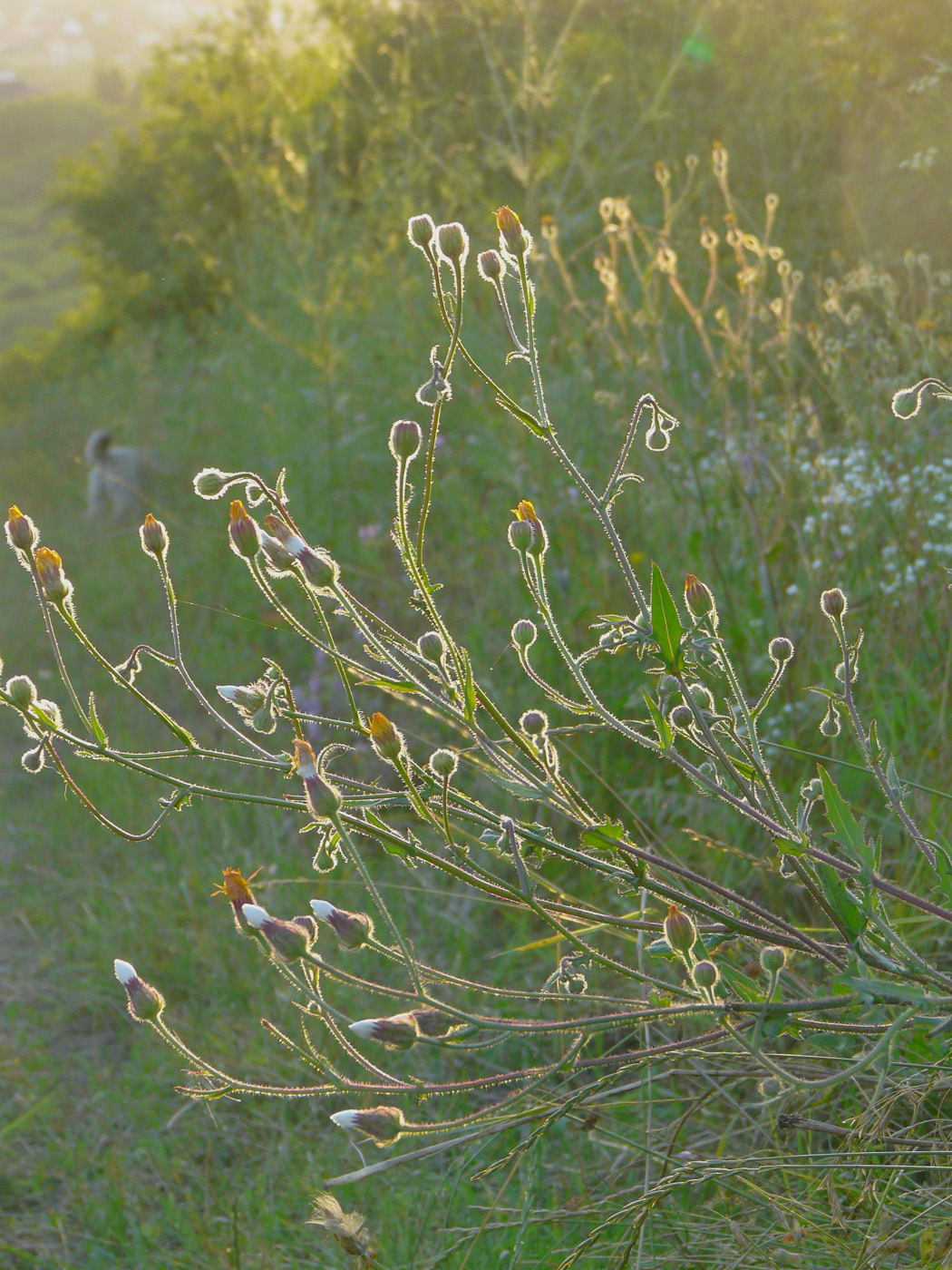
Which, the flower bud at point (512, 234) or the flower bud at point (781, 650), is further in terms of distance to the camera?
the flower bud at point (781, 650)

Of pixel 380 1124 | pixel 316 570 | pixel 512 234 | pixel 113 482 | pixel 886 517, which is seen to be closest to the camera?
pixel 380 1124

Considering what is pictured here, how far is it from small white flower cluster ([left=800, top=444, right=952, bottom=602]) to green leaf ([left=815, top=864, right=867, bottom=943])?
105 centimetres

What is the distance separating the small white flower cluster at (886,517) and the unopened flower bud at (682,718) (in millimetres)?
946

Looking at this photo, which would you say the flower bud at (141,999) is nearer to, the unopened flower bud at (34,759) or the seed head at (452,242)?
the unopened flower bud at (34,759)

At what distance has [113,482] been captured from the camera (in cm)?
584

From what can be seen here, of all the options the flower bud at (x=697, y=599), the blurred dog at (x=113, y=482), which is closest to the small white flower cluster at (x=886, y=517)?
the flower bud at (x=697, y=599)

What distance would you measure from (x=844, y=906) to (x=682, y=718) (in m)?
0.24

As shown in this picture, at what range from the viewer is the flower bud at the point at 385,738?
3.24ft

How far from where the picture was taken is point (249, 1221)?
5.75 ft

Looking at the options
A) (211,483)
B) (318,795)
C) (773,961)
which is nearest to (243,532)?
(211,483)

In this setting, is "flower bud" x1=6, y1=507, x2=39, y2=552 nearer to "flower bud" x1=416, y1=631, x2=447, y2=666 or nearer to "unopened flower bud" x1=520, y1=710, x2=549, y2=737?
"flower bud" x1=416, y1=631, x2=447, y2=666

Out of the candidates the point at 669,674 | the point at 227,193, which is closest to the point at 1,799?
the point at 669,674

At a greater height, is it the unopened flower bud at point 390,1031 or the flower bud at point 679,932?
the flower bud at point 679,932

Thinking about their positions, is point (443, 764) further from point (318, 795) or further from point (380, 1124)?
point (380, 1124)
